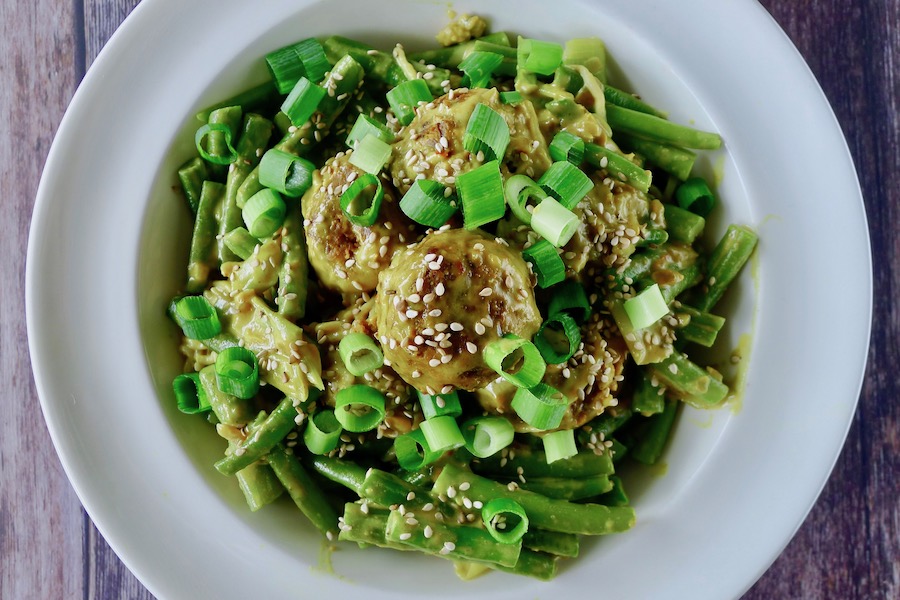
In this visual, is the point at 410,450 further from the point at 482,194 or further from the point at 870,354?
the point at 870,354

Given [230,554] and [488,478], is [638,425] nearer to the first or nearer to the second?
[488,478]

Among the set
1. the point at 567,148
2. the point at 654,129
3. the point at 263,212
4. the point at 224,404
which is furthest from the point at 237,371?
the point at 654,129

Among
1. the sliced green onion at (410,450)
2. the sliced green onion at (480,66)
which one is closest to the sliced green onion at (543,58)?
the sliced green onion at (480,66)

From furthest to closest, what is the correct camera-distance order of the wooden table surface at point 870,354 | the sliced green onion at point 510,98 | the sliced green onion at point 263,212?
the wooden table surface at point 870,354 → the sliced green onion at point 263,212 → the sliced green onion at point 510,98

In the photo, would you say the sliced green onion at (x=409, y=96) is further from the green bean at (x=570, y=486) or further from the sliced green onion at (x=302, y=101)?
the green bean at (x=570, y=486)

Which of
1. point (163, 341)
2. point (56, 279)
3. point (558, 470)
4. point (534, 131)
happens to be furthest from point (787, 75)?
point (56, 279)

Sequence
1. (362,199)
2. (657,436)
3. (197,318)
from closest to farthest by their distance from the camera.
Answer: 1. (362,199)
2. (197,318)
3. (657,436)
